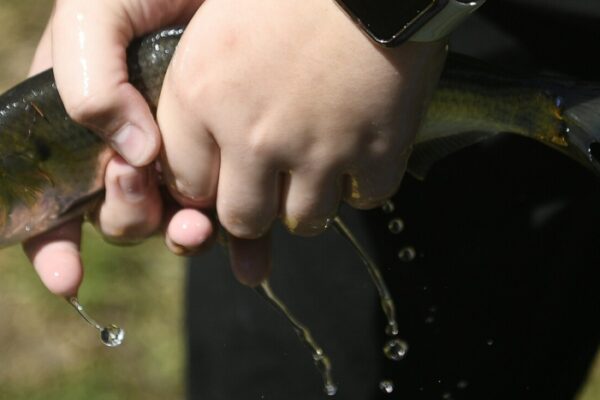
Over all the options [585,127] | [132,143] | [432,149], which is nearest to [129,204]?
[132,143]

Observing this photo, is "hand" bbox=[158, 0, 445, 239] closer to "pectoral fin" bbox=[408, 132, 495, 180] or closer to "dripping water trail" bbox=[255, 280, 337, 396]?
"pectoral fin" bbox=[408, 132, 495, 180]

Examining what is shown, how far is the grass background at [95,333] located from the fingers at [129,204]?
50.0 inches

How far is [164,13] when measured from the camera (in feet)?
5.66

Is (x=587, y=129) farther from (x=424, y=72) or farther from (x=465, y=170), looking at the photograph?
(x=465, y=170)

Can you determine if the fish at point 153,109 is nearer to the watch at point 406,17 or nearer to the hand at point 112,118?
the hand at point 112,118

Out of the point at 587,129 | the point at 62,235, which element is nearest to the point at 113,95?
the point at 62,235

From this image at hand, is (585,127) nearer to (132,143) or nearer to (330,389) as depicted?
(132,143)

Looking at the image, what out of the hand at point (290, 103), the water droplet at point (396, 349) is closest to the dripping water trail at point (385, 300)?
the water droplet at point (396, 349)

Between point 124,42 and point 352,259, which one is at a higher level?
point 124,42

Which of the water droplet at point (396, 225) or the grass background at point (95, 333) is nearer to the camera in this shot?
the water droplet at point (396, 225)

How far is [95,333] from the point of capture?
10.2ft

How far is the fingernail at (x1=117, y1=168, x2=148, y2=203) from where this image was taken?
1.69 m

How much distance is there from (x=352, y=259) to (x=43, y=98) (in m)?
0.77

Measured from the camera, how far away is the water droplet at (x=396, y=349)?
2152 mm
